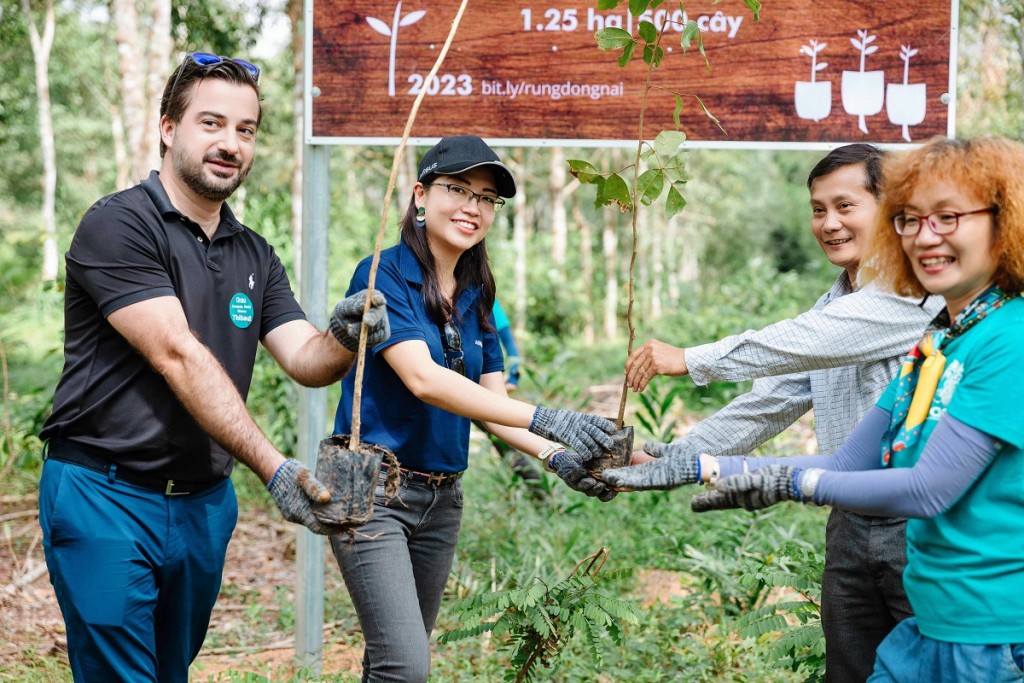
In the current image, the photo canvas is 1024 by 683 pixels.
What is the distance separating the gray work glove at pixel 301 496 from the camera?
2389mm

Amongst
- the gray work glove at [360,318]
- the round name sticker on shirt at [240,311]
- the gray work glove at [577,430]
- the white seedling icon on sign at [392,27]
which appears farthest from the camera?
the white seedling icon on sign at [392,27]

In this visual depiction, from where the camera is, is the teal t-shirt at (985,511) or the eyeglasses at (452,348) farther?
the eyeglasses at (452,348)

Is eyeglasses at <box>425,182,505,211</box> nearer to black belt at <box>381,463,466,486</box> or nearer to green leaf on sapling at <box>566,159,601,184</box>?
green leaf on sapling at <box>566,159,601,184</box>

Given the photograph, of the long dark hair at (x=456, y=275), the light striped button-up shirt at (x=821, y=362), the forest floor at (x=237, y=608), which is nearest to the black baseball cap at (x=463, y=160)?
the long dark hair at (x=456, y=275)

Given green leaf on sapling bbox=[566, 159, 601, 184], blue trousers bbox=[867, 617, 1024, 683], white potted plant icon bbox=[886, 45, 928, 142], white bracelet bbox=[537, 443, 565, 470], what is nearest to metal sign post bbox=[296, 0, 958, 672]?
white potted plant icon bbox=[886, 45, 928, 142]

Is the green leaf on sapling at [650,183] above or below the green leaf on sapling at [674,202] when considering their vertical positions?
above

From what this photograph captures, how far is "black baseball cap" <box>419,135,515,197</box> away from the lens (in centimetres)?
289

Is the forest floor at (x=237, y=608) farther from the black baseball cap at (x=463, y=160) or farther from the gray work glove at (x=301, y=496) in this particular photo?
the black baseball cap at (x=463, y=160)

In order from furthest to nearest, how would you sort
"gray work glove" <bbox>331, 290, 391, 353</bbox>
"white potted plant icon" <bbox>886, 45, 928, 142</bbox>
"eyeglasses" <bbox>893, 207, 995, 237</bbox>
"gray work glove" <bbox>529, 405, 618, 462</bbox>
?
"white potted plant icon" <bbox>886, 45, 928, 142</bbox>
"gray work glove" <bbox>529, 405, 618, 462</bbox>
"gray work glove" <bbox>331, 290, 391, 353</bbox>
"eyeglasses" <bbox>893, 207, 995, 237</bbox>

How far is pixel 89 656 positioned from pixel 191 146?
4.71 ft

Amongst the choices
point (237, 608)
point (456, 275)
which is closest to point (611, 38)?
point (456, 275)

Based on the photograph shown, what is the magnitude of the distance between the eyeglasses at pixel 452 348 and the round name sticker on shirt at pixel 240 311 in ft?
1.93

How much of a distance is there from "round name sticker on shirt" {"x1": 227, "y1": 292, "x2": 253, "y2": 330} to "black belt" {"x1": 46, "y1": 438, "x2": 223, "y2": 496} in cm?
49

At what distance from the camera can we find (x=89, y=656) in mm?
2623
